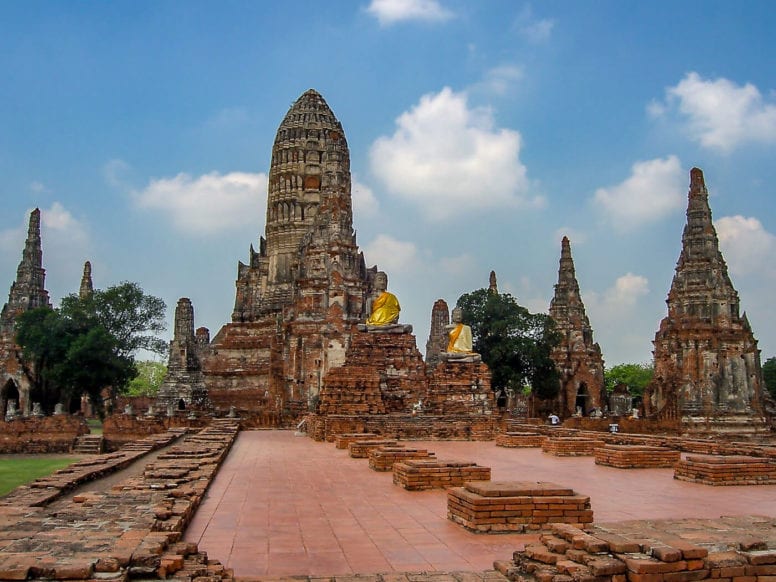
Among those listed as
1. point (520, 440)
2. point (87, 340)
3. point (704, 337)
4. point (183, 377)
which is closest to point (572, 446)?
point (520, 440)

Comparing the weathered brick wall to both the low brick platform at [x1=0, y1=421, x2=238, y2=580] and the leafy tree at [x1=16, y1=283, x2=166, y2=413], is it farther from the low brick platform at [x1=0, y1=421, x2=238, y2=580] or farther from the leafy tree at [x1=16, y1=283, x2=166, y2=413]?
the low brick platform at [x1=0, y1=421, x2=238, y2=580]

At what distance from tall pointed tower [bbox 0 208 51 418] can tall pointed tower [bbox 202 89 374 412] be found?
1012 centimetres

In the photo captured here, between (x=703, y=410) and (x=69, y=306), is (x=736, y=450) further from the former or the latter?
(x=69, y=306)

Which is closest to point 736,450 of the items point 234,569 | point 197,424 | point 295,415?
point 234,569

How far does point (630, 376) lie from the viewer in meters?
72.4

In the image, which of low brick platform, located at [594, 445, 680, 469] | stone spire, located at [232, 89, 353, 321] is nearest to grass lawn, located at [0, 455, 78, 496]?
low brick platform, located at [594, 445, 680, 469]

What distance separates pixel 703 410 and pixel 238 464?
2340cm

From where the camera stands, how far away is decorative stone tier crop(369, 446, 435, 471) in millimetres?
11445

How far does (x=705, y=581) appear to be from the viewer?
4.59 metres

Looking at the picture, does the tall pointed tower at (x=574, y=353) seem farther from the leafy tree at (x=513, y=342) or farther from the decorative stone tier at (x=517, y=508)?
the decorative stone tier at (x=517, y=508)

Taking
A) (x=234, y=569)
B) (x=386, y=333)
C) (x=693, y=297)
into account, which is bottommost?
(x=234, y=569)

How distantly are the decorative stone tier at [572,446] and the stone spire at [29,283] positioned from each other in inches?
1538

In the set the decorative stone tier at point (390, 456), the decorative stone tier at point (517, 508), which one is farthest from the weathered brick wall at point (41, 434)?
the decorative stone tier at point (517, 508)

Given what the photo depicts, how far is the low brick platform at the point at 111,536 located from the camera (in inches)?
177
